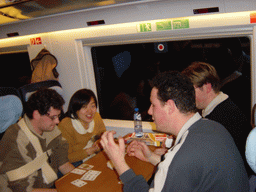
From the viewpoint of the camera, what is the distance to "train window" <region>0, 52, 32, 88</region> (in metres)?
5.27

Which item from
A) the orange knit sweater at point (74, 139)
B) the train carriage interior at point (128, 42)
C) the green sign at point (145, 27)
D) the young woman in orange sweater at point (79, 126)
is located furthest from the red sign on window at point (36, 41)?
the green sign at point (145, 27)

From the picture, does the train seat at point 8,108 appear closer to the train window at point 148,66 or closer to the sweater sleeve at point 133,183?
the train window at point 148,66

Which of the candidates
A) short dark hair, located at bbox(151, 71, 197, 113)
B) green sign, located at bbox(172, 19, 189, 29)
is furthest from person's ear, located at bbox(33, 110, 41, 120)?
green sign, located at bbox(172, 19, 189, 29)

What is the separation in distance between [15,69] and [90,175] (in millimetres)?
4107

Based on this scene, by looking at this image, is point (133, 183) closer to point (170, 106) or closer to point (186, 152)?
point (186, 152)

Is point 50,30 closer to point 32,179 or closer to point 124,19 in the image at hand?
point 124,19

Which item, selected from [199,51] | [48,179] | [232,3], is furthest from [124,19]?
[48,179]

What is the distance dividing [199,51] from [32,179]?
2610 mm

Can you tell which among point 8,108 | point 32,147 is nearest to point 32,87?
point 8,108

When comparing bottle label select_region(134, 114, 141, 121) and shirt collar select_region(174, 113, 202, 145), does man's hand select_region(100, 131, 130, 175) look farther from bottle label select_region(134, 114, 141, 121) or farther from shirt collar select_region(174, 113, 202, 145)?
bottle label select_region(134, 114, 141, 121)

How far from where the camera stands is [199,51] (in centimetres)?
334

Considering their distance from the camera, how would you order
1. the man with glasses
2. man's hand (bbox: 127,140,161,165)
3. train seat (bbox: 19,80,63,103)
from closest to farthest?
the man with glasses < man's hand (bbox: 127,140,161,165) < train seat (bbox: 19,80,63,103)

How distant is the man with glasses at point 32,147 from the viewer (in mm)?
2207

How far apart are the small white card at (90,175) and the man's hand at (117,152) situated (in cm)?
75
